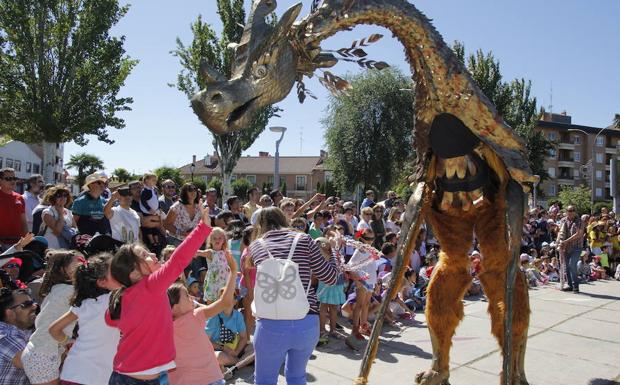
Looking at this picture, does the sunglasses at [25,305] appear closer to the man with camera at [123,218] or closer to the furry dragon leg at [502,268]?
the man with camera at [123,218]

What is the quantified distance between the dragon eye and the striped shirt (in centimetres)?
101

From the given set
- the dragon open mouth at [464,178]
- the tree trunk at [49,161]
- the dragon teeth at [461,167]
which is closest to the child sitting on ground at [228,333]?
the dragon open mouth at [464,178]

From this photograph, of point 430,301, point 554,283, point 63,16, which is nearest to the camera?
point 430,301

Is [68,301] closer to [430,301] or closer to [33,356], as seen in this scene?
[33,356]

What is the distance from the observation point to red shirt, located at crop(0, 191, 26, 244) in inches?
204

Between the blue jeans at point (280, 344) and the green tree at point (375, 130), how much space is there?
23629 mm

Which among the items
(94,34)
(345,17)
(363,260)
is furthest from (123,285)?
(94,34)

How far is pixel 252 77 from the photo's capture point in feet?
7.86

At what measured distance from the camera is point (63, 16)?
14.5 meters

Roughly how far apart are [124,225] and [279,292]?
3.45 metres

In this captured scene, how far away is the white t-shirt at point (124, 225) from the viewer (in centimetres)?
554

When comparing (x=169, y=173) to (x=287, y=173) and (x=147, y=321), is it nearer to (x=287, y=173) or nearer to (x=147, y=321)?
(x=287, y=173)

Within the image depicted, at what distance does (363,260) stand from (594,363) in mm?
2576

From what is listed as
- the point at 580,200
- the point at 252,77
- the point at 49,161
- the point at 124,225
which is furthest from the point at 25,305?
the point at 580,200
